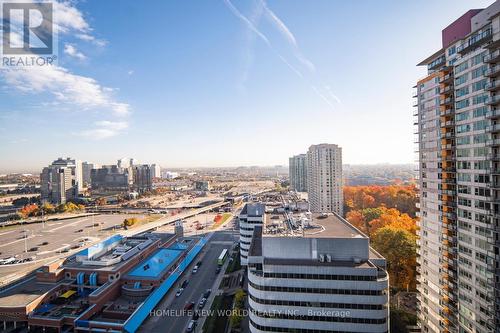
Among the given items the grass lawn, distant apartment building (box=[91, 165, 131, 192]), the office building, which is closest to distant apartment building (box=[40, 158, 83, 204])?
distant apartment building (box=[91, 165, 131, 192])

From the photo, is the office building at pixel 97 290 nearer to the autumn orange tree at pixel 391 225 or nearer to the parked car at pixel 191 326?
the parked car at pixel 191 326

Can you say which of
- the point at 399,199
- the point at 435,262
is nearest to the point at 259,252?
the point at 435,262

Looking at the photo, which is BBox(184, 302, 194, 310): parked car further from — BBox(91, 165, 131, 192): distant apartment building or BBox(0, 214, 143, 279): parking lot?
BBox(91, 165, 131, 192): distant apartment building

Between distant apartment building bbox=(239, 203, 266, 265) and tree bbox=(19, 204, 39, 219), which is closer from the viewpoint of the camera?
distant apartment building bbox=(239, 203, 266, 265)

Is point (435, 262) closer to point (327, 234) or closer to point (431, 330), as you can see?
point (431, 330)

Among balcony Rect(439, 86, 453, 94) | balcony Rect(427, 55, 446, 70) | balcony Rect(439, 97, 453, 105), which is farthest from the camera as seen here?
balcony Rect(427, 55, 446, 70)
